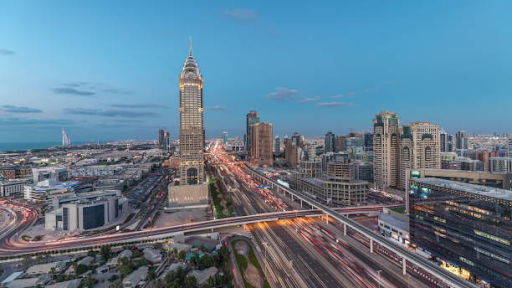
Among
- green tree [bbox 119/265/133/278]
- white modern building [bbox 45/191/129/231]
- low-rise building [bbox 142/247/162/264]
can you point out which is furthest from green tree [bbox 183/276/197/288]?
white modern building [bbox 45/191/129/231]

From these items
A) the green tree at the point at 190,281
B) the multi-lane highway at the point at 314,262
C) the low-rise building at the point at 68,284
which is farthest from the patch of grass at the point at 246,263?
the low-rise building at the point at 68,284

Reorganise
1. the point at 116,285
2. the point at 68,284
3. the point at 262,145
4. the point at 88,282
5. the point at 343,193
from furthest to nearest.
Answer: the point at 262,145 < the point at 343,193 < the point at 88,282 < the point at 68,284 < the point at 116,285

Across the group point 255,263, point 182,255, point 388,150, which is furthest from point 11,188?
point 388,150

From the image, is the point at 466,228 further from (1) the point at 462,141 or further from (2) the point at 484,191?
(1) the point at 462,141

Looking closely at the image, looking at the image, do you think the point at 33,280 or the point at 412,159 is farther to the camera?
the point at 412,159

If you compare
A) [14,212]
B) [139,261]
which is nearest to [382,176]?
[139,261]

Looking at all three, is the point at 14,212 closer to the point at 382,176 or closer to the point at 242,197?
the point at 242,197

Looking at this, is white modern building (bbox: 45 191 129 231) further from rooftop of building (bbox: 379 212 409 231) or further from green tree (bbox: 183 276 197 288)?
rooftop of building (bbox: 379 212 409 231)
